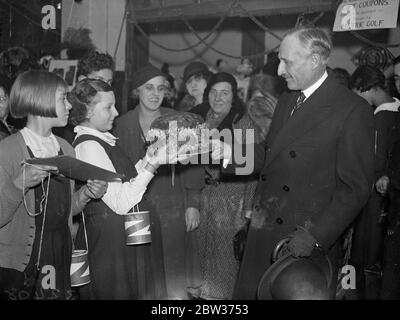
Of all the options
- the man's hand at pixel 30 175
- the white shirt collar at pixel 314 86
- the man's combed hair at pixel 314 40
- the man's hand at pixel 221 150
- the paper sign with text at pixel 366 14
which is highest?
the paper sign with text at pixel 366 14

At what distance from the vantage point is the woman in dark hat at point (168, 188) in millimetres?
2932

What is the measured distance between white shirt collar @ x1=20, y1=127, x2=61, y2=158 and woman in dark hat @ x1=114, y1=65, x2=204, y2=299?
0.62 meters

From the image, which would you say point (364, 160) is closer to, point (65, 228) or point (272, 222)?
point (272, 222)

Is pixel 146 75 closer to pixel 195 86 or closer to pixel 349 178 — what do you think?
pixel 195 86

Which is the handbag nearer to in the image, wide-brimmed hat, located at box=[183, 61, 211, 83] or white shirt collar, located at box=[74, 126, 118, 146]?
white shirt collar, located at box=[74, 126, 118, 146]

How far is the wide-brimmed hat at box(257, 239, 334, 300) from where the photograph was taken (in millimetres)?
2043

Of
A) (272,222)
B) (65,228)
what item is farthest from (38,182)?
(272,222)

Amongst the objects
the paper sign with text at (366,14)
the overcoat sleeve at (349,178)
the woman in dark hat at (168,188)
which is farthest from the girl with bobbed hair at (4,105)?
the paper sign with text at (366,14)

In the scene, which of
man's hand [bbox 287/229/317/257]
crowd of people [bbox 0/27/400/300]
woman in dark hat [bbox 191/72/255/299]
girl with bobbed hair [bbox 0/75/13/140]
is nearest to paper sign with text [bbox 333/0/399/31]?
crowd of people [bbox 0/27/400/300]

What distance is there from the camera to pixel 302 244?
2033mm

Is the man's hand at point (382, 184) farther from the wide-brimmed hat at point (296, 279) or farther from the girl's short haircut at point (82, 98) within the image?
the girl's short haircut at point (82, 98)

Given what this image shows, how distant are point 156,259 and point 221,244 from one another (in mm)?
936

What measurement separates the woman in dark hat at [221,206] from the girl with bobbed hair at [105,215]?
3.35 feet

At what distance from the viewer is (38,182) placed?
206 centimetres
